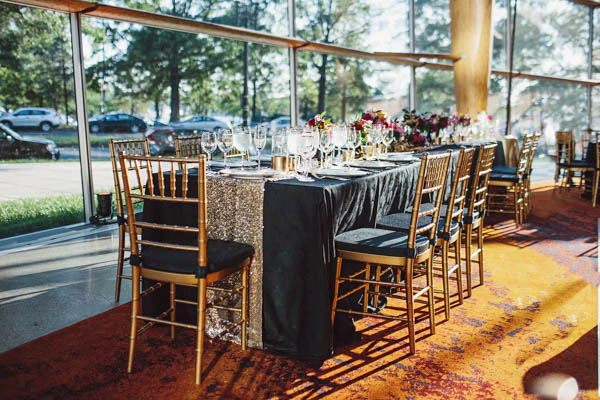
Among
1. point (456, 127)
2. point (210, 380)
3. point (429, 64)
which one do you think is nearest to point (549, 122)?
point (429, 64)

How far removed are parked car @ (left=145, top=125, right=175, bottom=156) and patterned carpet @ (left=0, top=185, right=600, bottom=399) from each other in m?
3.68

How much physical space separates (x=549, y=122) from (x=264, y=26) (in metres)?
7.29

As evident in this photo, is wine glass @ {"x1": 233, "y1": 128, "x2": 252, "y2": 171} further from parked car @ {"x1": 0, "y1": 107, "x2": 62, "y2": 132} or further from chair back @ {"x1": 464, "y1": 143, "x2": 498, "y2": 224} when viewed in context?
parked car @ {"x1": 0, "y1": 107, "x2": 62, "y2": 132}

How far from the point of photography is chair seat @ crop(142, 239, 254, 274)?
7.70ft

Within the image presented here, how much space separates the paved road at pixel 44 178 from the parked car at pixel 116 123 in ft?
1.33

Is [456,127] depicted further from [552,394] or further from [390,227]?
[552,394]

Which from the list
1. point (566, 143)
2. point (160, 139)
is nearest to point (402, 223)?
point (160, 139)

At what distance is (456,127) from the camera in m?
6.75

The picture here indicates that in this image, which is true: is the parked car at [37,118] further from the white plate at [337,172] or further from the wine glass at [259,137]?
the white plate at [337,172]

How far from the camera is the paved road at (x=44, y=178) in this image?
532cm

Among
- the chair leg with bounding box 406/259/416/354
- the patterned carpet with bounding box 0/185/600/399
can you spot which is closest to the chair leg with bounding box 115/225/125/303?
the patterned carpet with bounding box 0/185/600/399

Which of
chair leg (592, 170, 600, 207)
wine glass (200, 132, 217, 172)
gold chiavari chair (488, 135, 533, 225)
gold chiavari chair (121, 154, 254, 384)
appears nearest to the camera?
gold chiavari chair (121, 154, 254, 384)

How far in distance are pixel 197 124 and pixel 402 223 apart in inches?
168

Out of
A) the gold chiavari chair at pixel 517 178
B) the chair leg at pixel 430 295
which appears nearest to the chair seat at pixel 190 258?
the chair leg at pixel 430 295
